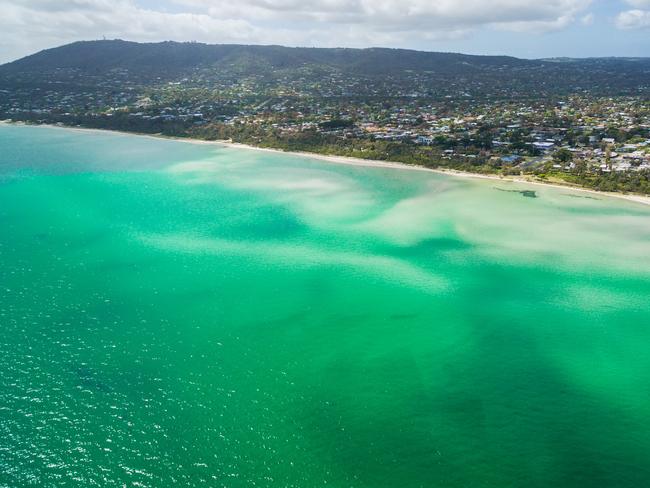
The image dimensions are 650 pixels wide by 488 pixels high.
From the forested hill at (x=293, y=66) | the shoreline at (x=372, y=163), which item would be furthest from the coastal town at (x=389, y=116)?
the forested hill at (x=293, y=66)

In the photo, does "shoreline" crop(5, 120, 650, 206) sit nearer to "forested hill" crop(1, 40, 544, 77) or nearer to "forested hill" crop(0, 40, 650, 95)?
"forested hill" crop(0, 40, 650, 95)

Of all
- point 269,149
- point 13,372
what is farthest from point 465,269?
point 269,149

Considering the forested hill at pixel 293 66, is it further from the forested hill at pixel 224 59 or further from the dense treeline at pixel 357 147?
the dense treeline at pixel 357 147

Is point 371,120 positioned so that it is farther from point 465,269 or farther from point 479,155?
point 465,269

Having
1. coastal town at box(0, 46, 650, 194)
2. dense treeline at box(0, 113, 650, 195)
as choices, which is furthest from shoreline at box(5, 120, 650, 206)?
coastal town at box(0, 46, 650, 194)

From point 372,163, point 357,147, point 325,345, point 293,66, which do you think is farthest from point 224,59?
point 325,345

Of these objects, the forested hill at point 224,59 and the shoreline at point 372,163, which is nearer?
the shoreline at point 372,163

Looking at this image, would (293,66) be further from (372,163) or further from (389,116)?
(372,163)
